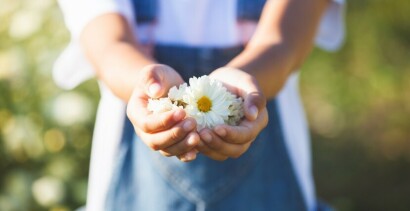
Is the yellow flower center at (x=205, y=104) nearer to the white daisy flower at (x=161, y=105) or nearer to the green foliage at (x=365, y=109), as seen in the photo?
the white daisy flower at (x=161, y=105)

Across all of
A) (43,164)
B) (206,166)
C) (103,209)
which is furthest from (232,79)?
(43,164)

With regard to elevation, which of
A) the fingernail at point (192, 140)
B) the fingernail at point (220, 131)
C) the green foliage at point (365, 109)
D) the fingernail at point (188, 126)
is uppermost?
the fingernail at point (188, 126)

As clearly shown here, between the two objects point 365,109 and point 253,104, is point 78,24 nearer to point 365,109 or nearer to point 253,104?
point 253,104

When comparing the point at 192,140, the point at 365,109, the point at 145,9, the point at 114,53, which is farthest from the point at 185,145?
the point at 365,109

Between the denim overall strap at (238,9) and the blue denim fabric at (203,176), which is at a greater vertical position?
the denim overall strap at (238,9)

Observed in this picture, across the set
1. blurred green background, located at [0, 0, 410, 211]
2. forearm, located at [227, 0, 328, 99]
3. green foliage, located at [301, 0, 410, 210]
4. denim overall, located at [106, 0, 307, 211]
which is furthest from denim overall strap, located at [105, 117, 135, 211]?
green foliage, located at [301, 0, 410, 210]

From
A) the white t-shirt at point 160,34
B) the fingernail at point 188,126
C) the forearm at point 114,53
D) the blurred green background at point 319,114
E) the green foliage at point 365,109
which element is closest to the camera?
the fingernail at point 188,126

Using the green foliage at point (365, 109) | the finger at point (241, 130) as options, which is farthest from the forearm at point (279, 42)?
the green foliage at point (365, 109)

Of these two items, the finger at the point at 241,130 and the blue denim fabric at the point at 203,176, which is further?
the blue denim fabric at the point at 203,176
